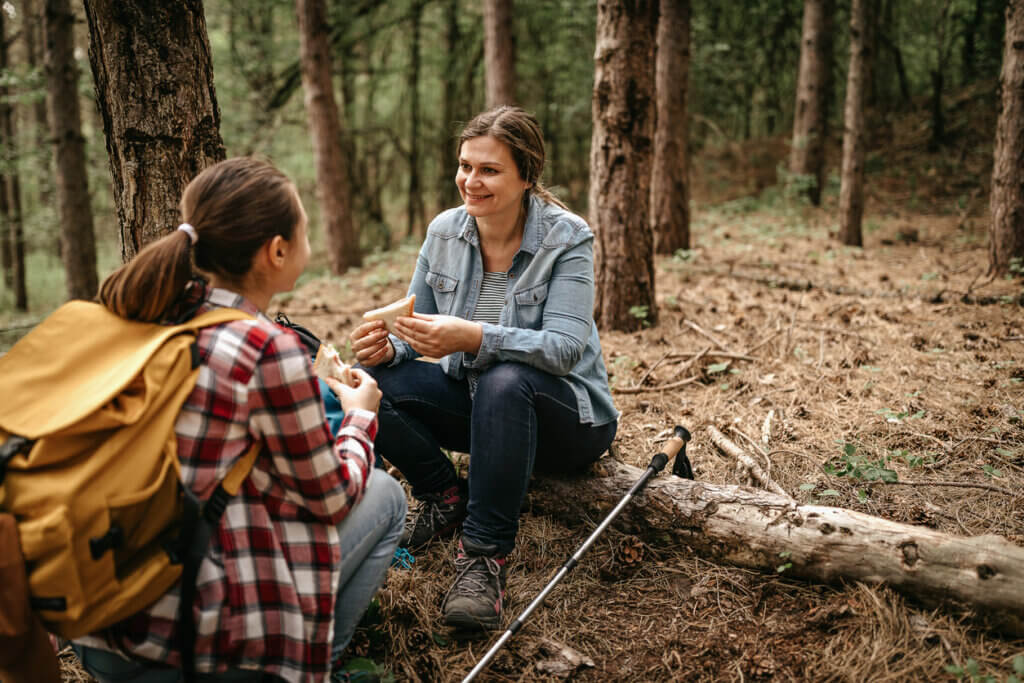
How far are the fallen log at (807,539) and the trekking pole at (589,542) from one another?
10cm

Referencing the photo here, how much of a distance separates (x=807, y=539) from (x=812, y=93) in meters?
10.1

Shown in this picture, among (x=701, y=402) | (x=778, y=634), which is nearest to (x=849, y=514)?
(x=778, y=634)

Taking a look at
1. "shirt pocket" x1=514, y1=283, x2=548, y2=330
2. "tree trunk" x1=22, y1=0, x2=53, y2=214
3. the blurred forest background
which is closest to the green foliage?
"shirt pocket" x1=514, y1=283, x2=548, y2=330

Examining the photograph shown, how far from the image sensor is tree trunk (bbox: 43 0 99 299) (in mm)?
6879

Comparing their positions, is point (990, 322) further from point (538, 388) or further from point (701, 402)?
point (538, 388)

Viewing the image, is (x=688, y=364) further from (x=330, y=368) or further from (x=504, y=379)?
(x=330, y=368)

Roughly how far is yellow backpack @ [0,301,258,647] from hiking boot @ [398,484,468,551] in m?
1.22

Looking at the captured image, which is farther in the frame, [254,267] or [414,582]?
[414,582]

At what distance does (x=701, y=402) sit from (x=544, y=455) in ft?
4.97

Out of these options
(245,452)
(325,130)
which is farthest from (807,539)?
(325,130)

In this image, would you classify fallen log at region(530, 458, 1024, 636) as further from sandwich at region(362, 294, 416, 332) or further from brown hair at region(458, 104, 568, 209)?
brown hair at region(458, 104, 568, 209)

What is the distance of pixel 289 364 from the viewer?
4.49 ft

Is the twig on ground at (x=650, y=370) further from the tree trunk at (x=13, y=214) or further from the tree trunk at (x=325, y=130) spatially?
the tree trunk at (x=13, y=214)

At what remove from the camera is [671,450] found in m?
2.53
